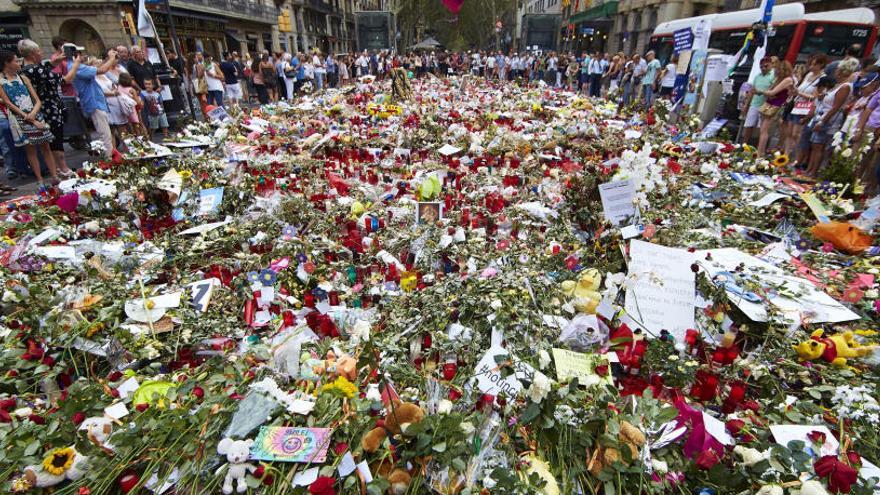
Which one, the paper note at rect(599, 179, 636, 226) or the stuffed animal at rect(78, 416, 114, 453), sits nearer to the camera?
the stuffed animal at rect(78, 416, 114, 453)

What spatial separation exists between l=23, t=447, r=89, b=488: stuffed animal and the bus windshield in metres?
14.4

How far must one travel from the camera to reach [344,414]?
175cm

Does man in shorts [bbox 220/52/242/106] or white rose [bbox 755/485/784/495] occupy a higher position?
man in shorts [bbox 220/52/242/106]

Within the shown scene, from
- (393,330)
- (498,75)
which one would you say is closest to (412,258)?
(393,330)

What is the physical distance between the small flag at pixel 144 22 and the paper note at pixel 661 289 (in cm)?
824

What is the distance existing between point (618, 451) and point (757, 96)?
8.17 metres

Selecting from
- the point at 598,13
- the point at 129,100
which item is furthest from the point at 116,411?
the point at 598,13

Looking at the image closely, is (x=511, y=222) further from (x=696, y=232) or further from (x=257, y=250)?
(x=257, y=250)

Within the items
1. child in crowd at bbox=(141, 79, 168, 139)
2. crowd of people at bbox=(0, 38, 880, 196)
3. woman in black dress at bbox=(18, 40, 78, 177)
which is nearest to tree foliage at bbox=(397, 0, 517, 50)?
crowd of people at bbox=(0, 38, 880, 196)

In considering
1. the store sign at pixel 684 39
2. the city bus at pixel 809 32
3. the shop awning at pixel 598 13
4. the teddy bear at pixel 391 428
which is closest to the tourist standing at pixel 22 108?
the teddy bear at pixel 391 428

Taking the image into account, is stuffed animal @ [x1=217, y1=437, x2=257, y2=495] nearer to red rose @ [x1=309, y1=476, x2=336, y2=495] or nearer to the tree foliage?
red rose @ [x1=309, y1=476, x2=336, y2=495]

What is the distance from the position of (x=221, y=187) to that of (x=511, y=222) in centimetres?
293

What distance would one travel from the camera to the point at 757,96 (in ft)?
24.0

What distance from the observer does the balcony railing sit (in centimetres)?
2206
